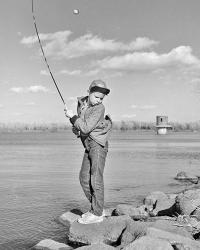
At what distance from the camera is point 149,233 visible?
559cm

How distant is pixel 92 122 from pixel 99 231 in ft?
5.33

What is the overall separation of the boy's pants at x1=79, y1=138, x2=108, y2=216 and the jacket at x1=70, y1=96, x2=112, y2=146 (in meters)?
0.11

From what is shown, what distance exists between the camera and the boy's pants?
249 inches

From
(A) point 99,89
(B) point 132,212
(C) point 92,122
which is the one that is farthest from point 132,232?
(A) point 99,89

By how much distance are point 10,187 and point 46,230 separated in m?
5.73

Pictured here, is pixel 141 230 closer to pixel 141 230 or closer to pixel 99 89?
pixel 141 230

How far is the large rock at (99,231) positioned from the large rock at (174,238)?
76 centimetres

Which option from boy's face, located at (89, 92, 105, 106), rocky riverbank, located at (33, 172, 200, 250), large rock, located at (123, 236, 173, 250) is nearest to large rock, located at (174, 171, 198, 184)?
rocky riverbank, located at (33, 172, 200, 250)

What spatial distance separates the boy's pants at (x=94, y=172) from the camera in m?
6.34

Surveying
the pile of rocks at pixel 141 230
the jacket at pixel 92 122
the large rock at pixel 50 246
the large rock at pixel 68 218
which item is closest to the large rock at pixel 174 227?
the pile of rocks at pixel 141 230

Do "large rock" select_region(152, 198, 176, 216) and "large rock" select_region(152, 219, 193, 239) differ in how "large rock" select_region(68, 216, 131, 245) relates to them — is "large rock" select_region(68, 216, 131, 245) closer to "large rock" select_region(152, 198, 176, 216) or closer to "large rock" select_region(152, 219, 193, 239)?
"large rock" select_region(152, 219, 193, 239)

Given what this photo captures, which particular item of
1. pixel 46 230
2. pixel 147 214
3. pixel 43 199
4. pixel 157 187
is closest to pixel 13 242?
pixel 46 230

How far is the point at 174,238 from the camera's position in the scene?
5508 mm

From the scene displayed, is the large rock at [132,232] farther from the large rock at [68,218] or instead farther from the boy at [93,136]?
the large rock at [68,218]
